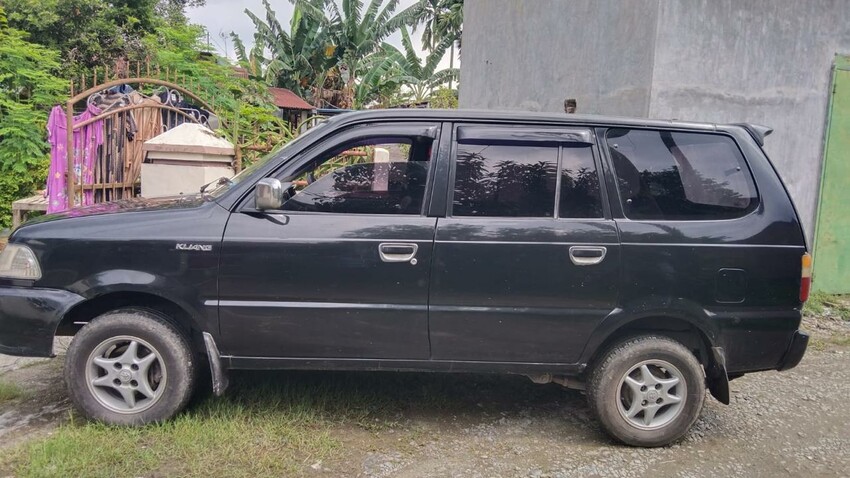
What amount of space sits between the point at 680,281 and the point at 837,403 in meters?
2.16

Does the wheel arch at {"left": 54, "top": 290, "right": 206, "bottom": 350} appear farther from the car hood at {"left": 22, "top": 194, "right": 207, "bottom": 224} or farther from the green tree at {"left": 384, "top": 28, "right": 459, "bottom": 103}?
the green tree at {"left": 384, "top": 28, "right": 459, "bottom": 103}

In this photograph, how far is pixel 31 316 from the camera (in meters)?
3.67

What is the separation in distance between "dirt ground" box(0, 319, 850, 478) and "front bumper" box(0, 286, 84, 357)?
56cm

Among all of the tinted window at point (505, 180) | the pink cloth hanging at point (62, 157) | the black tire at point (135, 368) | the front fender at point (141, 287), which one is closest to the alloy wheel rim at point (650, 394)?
the tinted window at point (505, 180)

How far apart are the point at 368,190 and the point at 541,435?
1883mm

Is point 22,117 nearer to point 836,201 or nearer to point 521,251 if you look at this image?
point 521,251

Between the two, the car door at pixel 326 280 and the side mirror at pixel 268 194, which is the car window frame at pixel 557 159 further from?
the side mirror at pixel 268 194

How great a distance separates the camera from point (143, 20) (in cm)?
1808

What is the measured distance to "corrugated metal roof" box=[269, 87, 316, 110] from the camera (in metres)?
22.8

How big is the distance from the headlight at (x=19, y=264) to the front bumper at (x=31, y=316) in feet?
0.26

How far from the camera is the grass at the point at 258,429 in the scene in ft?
11.3

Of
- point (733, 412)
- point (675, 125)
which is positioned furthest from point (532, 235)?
point (733, 412)

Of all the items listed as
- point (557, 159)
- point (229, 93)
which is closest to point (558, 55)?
point (557, 159)

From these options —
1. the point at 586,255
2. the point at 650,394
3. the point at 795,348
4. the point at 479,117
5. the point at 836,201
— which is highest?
the point at 479,117
